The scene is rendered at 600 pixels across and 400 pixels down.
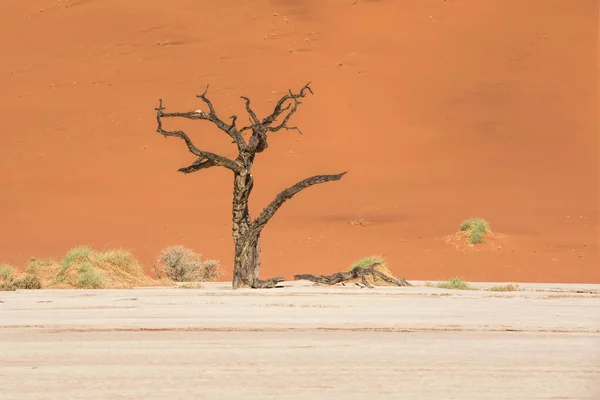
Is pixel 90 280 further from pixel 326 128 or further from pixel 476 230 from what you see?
pixel 326 128

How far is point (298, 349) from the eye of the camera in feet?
30.0

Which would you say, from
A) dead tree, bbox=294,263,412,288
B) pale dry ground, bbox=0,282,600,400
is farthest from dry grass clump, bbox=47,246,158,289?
pale dry ground, bbox=0,282,600,400

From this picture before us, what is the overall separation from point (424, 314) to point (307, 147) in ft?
95.6

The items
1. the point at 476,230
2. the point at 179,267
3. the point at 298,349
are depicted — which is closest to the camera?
the point at 298,349

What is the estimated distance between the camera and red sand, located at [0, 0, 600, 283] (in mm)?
33969

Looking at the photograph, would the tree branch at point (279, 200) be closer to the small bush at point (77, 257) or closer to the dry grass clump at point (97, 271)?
the dry grass clump at point (97, 271)

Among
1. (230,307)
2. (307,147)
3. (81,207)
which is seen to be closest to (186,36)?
(307,147)

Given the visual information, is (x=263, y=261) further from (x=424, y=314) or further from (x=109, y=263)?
(x=424, y=314)

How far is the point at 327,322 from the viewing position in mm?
12141

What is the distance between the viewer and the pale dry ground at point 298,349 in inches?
264

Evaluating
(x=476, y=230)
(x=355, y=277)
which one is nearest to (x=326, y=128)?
(x=476, y=230)

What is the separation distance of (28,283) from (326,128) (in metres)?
24.0

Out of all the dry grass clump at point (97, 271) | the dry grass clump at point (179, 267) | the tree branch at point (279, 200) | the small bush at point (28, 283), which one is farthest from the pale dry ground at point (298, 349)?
the dry grass clump at point (179, 267)

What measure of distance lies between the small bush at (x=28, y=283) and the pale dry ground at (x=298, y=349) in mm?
4070
